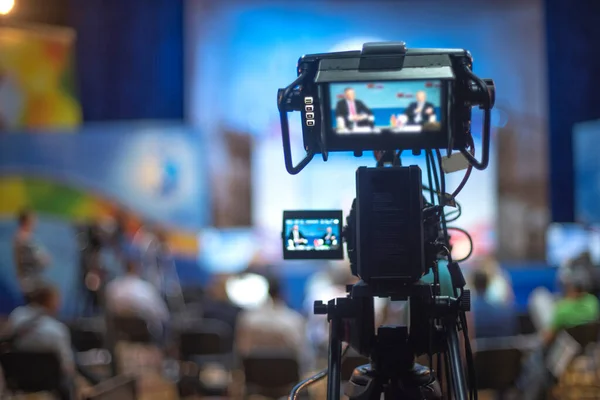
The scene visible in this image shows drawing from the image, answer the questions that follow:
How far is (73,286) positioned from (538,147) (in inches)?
227

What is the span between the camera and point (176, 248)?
27.9 feet

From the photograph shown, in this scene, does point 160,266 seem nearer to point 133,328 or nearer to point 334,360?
point 133,328

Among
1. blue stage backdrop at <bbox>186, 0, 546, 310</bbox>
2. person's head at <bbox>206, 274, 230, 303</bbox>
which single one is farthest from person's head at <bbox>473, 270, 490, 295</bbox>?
person's head at <bbox>206, 274, 230, 303</bbox>

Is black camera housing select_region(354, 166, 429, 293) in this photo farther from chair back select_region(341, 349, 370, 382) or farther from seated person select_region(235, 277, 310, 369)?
seated person select_region(235, 277, 310, 369)

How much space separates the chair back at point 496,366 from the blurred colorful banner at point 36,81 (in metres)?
6.60

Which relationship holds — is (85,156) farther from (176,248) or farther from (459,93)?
(459,93)

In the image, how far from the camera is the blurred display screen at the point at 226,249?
8438 mm

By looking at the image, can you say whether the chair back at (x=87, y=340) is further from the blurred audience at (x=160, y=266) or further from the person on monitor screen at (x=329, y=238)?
the person on monitor screen at (x=329, y=238)

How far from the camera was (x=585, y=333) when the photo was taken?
4.08 meters

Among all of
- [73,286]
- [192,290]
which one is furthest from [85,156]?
[192,290]

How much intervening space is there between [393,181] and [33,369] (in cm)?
285

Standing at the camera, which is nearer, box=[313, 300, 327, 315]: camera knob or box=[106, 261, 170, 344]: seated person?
box=[313, 300, 327, 315]: camera knob

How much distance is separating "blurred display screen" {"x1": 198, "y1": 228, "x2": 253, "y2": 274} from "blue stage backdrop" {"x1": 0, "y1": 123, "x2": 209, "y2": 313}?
14 centimetres

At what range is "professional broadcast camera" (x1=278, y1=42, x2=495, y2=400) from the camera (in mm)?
1512
